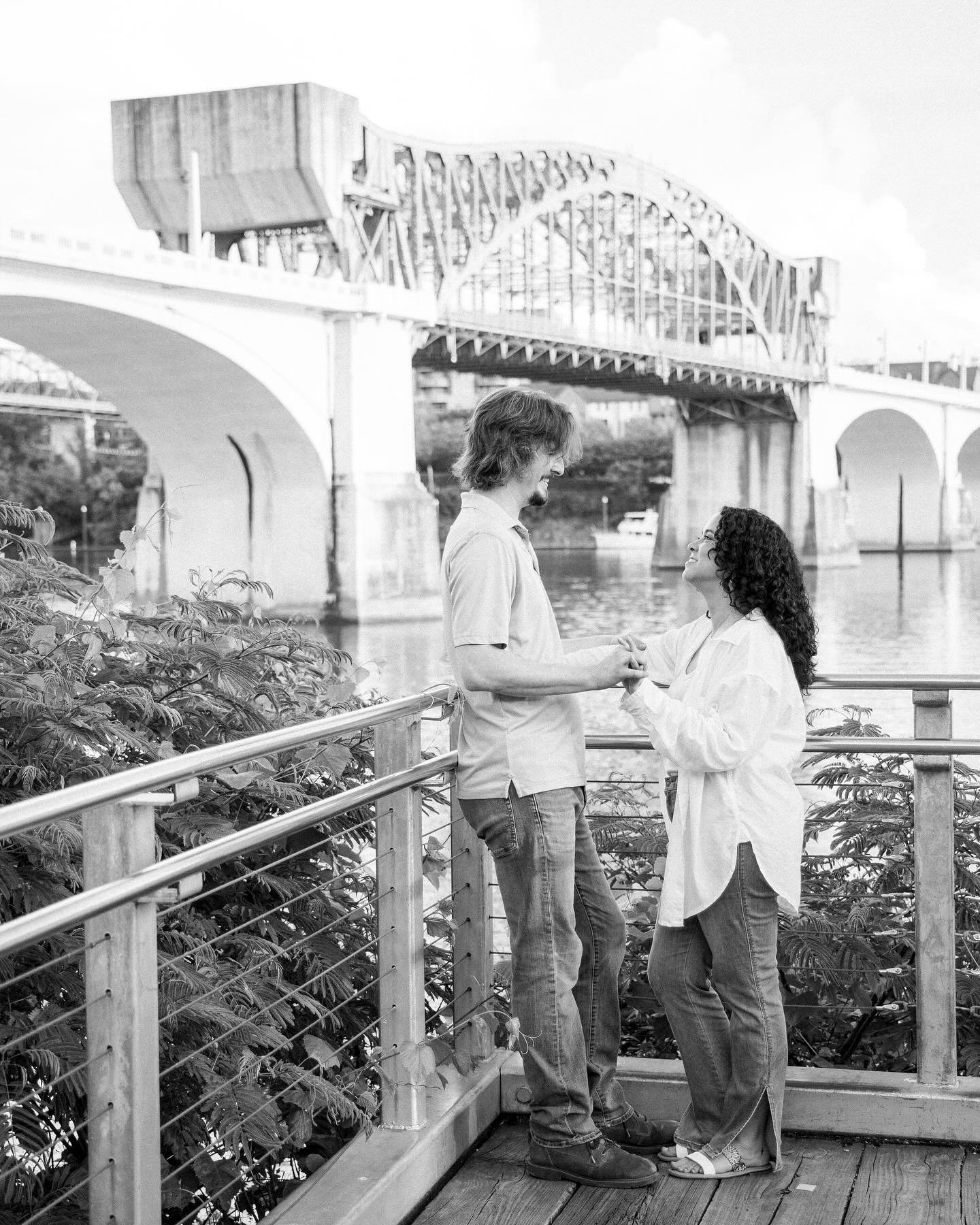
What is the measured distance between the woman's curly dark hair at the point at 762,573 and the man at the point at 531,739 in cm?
26

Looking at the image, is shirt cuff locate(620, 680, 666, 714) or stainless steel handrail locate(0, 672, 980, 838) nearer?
stainless steel handrail locate(0, 672, 980, 838)

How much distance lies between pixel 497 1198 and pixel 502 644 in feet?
3.70

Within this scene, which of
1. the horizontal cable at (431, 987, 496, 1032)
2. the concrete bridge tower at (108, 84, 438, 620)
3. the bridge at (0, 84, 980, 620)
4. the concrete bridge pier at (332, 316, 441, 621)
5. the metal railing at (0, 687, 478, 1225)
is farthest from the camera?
the concrete bridge pier at (332, 316, 441, 621)

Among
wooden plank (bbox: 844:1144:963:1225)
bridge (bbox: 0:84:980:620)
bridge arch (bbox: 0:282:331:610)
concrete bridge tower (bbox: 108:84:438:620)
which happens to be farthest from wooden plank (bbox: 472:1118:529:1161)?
concrete bridge tower (bbox: 108:84:438:620)

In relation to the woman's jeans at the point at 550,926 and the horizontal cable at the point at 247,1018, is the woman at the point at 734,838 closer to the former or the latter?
the woman's jeans at the point at 550,926

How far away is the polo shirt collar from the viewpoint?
321 centimetres

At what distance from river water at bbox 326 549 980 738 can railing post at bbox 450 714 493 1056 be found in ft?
30.4

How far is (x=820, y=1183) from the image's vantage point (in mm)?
3320

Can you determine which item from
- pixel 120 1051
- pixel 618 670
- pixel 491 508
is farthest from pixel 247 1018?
pixel 491 508

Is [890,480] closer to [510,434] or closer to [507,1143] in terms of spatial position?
[507,1143]

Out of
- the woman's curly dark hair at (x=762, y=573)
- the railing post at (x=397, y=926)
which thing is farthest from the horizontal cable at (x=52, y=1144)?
the woman's curly dark hair at (x=762, y=573)

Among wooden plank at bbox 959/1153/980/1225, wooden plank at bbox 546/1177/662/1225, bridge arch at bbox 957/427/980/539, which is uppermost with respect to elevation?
bridge arch at bbox 957/427/980/539

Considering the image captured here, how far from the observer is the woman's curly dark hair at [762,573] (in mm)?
3311

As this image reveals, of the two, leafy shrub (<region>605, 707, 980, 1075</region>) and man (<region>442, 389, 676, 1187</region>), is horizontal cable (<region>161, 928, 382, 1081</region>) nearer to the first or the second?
man (<region>442, 389, 676, 1187</region>)
